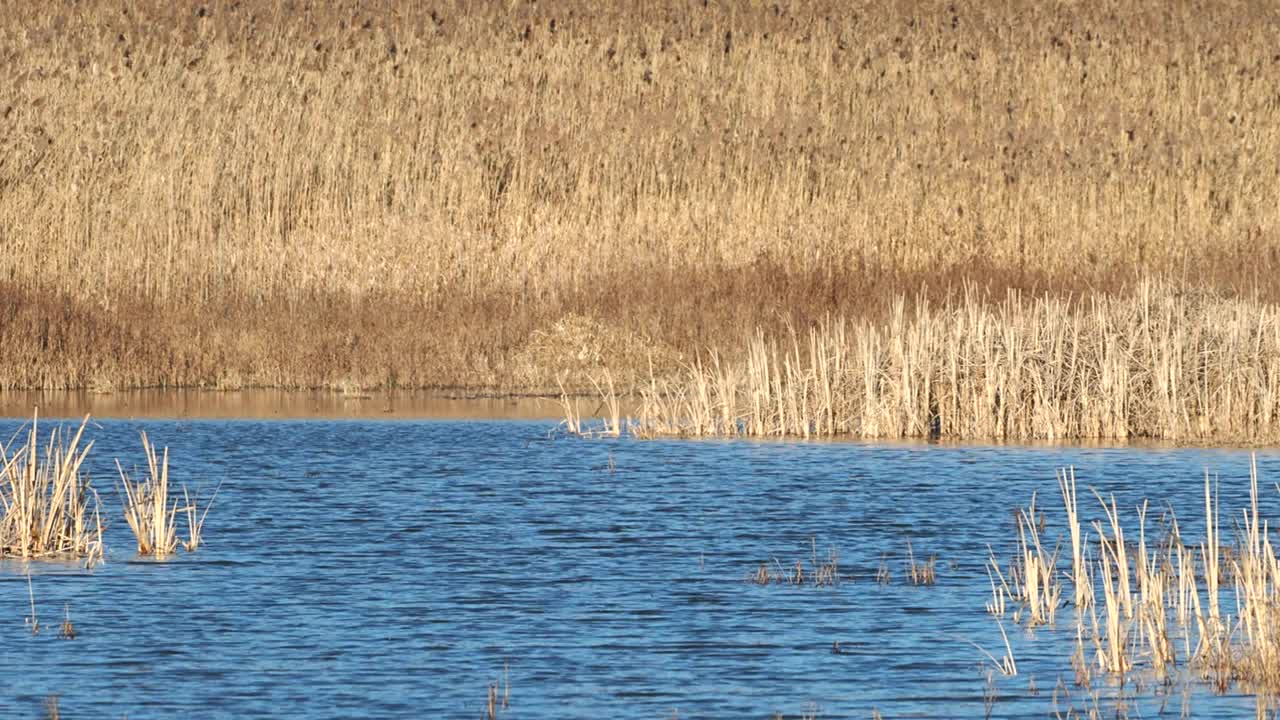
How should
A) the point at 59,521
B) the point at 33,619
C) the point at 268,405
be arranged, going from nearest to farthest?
the point at 33,619 < the point at 59,521 < the point at 268,405

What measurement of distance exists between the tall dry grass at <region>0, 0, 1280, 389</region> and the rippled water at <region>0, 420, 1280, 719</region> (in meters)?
6.42

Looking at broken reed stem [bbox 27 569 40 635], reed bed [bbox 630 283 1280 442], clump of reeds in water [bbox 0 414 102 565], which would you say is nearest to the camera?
broken reed stem [bbox 27 569 40 635]

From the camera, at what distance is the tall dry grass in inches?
1010

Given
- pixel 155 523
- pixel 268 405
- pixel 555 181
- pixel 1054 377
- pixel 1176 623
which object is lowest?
pixel 1176 623

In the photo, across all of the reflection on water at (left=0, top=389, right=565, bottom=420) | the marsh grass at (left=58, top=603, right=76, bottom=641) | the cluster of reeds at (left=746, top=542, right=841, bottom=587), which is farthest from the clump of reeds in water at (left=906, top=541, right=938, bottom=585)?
the reflection on water at (left=0, top=389, right=565, bottom=420)

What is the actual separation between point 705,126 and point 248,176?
612 cm

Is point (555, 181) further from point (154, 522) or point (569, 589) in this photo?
point (569, 589)

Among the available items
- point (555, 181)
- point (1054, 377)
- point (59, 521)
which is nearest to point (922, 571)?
point (59, 521)

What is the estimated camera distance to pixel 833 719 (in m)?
8.57

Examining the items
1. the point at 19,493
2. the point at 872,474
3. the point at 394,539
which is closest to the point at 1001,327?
the point at 872,474

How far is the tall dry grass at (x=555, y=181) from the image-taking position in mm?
25656

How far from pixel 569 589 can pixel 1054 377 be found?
8.54 m

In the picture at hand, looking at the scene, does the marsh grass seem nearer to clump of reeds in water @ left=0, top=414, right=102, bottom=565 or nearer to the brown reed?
clump of reeds in water @ left=0, top=414, right=102, bottom=565

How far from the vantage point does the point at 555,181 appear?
2841 cm
